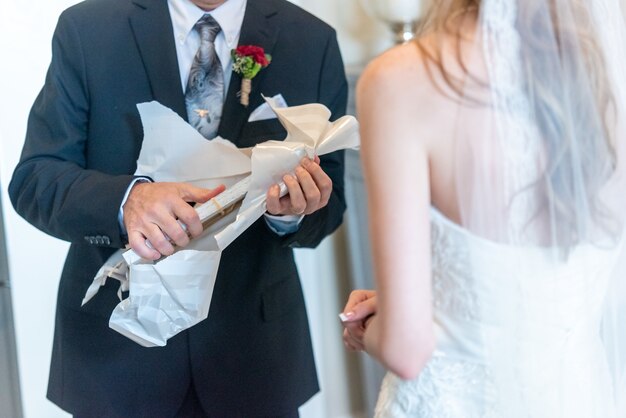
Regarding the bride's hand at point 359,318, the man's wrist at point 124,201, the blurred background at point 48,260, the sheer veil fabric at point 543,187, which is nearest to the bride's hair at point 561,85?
the sheer veil fabric at point 543,187

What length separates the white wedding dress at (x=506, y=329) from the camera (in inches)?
38.7

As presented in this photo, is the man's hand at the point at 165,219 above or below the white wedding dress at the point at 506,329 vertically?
above

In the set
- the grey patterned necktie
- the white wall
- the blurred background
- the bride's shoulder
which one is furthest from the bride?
the white wall

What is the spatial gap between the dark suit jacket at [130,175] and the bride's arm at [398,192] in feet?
2.05

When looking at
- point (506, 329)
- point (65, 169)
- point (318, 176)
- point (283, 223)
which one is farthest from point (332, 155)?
point (506, 329)

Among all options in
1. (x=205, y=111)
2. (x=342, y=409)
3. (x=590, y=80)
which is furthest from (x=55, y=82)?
(x=342, y=409)

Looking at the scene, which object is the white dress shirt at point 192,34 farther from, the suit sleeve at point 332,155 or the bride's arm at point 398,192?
the bride's arm at point 398,192

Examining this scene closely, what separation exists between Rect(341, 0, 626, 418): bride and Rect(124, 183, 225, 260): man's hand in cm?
43

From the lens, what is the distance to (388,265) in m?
0.93

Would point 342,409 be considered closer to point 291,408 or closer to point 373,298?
point 291,408

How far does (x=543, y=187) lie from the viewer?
973mm

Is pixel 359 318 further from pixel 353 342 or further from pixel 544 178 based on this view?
pixel 544 178

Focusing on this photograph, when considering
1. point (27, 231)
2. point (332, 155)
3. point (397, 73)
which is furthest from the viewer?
point (27, 231)

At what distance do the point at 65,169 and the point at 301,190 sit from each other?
44 centimetres
